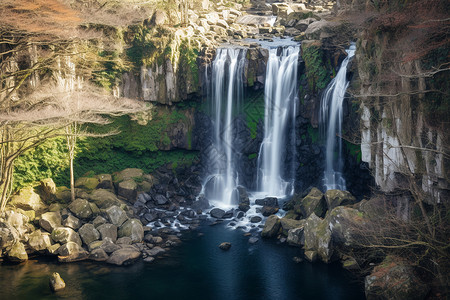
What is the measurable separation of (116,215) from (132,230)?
4.86 feet

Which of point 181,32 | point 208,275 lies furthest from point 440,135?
point 181,32

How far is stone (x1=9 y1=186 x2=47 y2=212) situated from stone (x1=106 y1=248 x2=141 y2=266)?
6108 mm

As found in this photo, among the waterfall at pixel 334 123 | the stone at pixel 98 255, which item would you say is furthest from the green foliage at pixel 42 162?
the waterfall at pixel 334 123

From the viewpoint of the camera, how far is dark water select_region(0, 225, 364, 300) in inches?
627

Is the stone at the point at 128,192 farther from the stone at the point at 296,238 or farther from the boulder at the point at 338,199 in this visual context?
the boulder at the point at 338,199

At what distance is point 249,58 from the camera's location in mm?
26047

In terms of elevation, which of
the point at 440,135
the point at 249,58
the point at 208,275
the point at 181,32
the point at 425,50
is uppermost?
the point at 181,32

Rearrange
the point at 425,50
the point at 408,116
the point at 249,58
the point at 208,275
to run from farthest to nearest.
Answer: the point at 249,58 → the point at 208,275 → the point at 408,116 → the point at 425,50

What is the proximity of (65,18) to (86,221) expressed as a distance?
422 inches

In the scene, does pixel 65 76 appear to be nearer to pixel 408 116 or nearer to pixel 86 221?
pixel 86 221

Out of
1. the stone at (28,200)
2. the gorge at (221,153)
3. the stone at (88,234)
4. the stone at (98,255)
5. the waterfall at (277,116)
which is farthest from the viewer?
the waterfall at (277,116)

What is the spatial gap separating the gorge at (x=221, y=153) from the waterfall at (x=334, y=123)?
0.39ft

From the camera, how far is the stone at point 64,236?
19266 mm

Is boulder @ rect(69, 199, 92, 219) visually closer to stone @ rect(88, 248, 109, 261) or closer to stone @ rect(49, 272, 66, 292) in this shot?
stone @ rect(88, 248, 109, 261)
